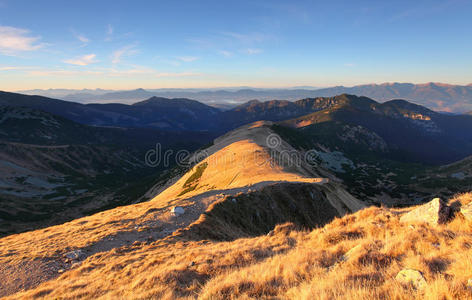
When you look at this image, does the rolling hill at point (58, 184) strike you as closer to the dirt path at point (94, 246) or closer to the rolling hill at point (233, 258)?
the dirt path at point (94, 246)

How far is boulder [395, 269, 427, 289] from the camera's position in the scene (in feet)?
20.0

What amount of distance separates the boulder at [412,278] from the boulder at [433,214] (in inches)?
276

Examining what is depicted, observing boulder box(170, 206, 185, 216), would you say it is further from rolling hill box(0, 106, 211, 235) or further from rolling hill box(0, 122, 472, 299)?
rolling hill box(0, 106, 211, 235)

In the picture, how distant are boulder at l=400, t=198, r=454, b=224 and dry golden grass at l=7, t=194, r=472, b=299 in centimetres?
56

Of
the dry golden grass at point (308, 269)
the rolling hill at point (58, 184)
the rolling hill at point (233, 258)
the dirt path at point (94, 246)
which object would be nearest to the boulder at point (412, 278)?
the rolling hill at point (233, 258)

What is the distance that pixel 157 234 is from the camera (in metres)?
20.7

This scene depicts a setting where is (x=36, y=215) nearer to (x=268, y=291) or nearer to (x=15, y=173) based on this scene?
(x=15, y=173)

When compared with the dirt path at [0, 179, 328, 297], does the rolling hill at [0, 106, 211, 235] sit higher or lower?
lower

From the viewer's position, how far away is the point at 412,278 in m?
6.40

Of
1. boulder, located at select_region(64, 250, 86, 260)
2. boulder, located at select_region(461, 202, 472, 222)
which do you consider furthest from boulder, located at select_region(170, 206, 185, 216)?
boulder, located at select_region(461, 202, 472, 222)

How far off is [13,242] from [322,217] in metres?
35.6

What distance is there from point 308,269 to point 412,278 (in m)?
3.21

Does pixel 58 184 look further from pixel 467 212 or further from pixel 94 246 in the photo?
pixel 467 212

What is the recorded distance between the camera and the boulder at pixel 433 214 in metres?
11.7
